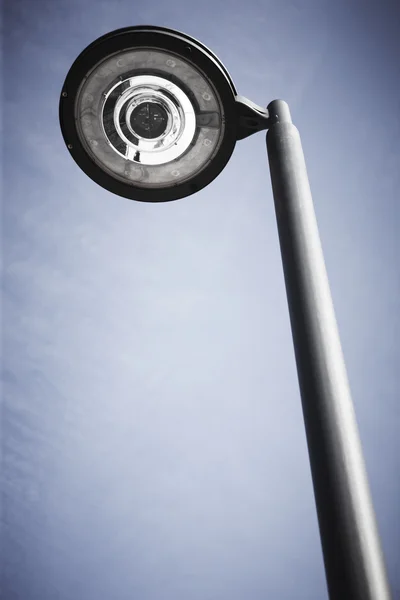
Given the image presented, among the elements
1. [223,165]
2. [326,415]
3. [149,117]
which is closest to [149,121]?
[149,117]

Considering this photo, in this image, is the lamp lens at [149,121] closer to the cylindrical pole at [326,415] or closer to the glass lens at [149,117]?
the glass lens at [149,117]

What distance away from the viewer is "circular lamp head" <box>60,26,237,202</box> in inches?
83.2

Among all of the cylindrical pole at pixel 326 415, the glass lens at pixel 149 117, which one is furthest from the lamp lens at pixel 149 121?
the cylindrical pole at pixel 326 415

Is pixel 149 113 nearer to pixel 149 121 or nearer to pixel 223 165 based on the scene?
pixel 149 121

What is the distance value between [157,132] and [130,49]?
43 cm

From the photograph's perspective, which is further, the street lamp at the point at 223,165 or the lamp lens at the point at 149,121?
the lamp lens at the point at 149,121

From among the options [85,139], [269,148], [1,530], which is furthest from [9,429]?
[269,148]

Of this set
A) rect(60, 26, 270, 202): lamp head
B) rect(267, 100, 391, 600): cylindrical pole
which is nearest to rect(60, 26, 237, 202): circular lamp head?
rect(60, 26, 270, 202): lamp head

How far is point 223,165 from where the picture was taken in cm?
239

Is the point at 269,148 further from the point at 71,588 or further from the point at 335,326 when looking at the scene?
the point at 71,588

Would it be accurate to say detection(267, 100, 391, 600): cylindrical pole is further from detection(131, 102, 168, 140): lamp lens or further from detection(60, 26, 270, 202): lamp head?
detection(131, 102, 168, 140): lamp lens

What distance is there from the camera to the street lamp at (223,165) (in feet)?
3.79

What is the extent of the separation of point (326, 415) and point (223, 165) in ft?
5.16

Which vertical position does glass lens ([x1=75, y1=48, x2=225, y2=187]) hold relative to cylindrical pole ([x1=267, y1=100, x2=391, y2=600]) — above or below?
above
